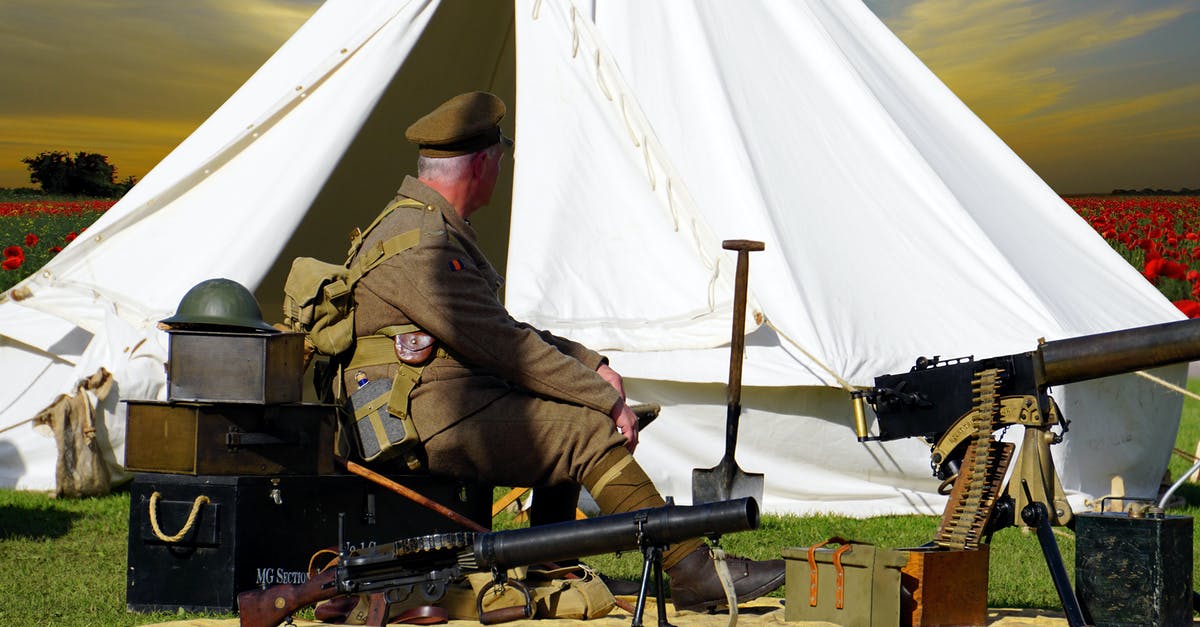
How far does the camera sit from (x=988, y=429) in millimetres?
3895

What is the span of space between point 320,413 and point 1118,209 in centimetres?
1151

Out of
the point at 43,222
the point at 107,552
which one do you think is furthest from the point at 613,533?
the point at 43,222

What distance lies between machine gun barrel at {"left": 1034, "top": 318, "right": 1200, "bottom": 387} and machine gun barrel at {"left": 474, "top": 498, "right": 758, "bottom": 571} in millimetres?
1243

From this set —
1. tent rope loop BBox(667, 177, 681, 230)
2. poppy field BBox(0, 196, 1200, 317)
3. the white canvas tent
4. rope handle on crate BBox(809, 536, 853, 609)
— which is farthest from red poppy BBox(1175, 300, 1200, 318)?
rope handle on crate BBox(809, 536, 853, 609)

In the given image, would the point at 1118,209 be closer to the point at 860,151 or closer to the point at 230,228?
the point at 860,151

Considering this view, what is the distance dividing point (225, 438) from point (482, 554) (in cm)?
→ 93

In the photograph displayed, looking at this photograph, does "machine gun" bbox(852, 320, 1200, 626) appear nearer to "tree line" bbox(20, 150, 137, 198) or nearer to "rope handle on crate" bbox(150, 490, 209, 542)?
"rope handle on crate" bbox(150, 490, 209, 542)

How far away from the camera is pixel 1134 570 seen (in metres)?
3.79

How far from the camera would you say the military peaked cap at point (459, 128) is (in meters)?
4.21

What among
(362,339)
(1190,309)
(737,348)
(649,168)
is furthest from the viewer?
(1190,309)

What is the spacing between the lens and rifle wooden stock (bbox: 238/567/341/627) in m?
3.47

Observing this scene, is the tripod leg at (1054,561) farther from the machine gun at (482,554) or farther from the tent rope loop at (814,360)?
the tent rope loop at (814,360)

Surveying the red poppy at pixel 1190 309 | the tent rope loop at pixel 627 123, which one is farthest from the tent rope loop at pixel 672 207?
the red poppy at pixel 1190 309

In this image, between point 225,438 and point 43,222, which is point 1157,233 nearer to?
point 225,438
